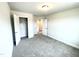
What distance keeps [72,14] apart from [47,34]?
3.62 metres

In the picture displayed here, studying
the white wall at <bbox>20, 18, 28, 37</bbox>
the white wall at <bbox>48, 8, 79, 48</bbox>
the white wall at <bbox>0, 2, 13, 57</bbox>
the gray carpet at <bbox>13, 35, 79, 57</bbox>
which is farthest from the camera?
the white wall at <bbox>20, 18, 28, 37</bbox>

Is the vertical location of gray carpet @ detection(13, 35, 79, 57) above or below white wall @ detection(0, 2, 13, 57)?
below

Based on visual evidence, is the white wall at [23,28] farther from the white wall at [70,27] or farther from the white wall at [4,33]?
the white wall at [4,33]

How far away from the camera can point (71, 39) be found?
13.2 feet

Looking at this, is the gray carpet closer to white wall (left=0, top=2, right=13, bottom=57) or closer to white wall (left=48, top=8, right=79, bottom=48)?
white wall (left=48, top=8, right=79, bottom=48)

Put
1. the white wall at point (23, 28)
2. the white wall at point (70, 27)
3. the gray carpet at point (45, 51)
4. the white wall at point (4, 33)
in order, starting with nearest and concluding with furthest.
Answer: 1. the white wall at point (4, 33)
2. the gray carpet at point (45, 51)
3. the white wall at point (70, 27)
4. the white wall at point (23, 28)

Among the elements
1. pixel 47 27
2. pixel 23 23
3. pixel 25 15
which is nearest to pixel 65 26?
pixel 47 27

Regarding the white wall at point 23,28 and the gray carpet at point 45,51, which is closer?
the gray carpet at point 45,51

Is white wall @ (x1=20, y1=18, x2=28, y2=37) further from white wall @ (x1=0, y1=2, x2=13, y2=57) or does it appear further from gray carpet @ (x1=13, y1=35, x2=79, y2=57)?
white wall @ (x1=0, y1=2, x2=13, y2=57)

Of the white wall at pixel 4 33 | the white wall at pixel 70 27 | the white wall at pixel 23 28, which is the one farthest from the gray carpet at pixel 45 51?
the white wall at pixel 23 28

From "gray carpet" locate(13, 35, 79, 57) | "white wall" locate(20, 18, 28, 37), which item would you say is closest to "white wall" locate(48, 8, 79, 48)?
"gray carpet" locate(13, 35, 79, 57)

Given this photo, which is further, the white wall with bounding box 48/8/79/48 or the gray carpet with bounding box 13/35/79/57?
the white wall with bounding box 48/8/79/48

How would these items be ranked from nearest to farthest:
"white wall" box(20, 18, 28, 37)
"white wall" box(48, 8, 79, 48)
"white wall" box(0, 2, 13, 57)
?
"white wall" box(0, 2, 13, 57) → "white wall" box(48, 8, 79, 48) → "white wall" box(20, 18, 28, 37)

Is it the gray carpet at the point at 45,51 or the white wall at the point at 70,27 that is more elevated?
the white wall at the point at 70,27
